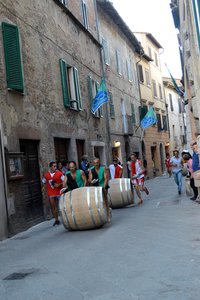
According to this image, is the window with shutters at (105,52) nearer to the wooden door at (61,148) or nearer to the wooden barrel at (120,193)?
the wooden door at (61,148)

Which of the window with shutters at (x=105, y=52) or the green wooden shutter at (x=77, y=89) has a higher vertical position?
the window with shutters at (x=105, y=52)

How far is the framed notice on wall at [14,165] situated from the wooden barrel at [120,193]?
10.9 ft

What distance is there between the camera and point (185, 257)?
6.07 m

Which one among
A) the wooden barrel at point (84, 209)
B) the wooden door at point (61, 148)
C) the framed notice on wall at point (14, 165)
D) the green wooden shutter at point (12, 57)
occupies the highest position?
the green wooden shutter at point (12, 57)

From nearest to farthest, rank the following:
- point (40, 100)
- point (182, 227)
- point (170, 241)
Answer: point (170, 241) → point (182, 227) → point (40, 100)

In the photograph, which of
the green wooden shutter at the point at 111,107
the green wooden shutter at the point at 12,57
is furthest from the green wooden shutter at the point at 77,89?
the green wooden shutter at the point at 111,107

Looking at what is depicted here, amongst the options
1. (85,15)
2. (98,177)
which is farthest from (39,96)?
(85,15)

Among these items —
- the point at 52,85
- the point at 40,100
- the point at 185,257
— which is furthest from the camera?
the point at 52,85

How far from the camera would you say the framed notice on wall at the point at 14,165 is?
33.0 feet

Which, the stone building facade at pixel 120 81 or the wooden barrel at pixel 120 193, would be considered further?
the stone building facade at pixel 120 81

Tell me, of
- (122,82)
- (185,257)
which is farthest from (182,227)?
(122,82)

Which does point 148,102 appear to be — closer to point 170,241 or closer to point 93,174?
→ point 93,174

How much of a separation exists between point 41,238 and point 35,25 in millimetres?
6605

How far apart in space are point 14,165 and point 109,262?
491cm
